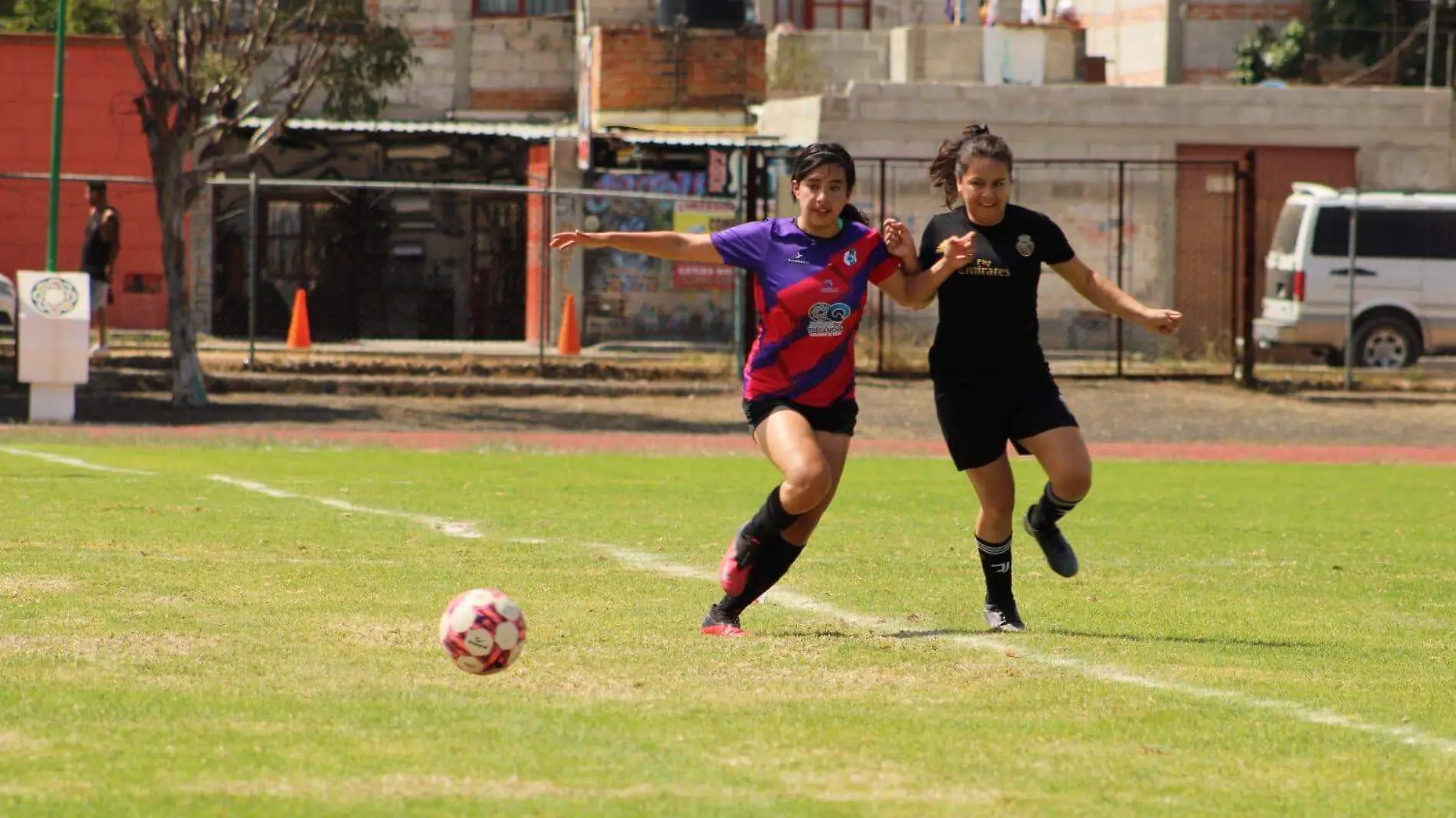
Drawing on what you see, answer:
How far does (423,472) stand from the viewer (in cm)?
1619

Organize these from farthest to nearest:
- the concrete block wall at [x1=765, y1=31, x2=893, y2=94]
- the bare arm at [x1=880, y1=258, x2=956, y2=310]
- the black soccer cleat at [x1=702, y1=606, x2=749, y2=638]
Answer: the concrete block wall at [x1=765, y1=31, x2=893, y2=94]
the bare arm at [x1=880, y1=258, x2=956, y2=310]
the black soccer cleat at [x1=702, y1=606, x2=749, y2=638]

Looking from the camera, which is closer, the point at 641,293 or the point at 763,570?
the point at 763,570

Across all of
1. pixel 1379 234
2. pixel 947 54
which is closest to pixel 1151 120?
pixel 947 54

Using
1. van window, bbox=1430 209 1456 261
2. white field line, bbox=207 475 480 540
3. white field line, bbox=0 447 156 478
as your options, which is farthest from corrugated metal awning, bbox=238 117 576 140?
white field line, bbox=207 475 480 540

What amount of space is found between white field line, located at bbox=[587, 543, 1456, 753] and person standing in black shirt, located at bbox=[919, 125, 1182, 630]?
Answer: 0.42 metres

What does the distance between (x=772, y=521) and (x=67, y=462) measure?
32.7 ft

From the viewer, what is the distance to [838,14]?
38031mm

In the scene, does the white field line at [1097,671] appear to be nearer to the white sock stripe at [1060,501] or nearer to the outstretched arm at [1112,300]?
the white sock stripe at [1060,501]

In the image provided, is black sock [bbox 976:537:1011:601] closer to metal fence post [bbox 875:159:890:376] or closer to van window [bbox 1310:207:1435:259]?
metal fence post [bbox 875:159:890:376]

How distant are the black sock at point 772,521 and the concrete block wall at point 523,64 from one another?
95.0 ft

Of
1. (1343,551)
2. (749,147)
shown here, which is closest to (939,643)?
(1343,551)

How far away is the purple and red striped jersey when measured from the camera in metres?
8.01

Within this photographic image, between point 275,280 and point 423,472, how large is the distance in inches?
680

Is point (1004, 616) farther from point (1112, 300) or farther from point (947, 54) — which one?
point (947, 54)
